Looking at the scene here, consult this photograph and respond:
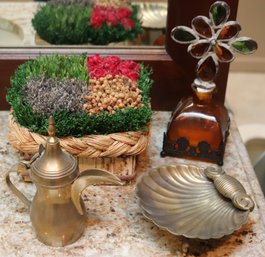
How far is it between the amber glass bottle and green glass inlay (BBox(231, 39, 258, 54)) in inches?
3.0

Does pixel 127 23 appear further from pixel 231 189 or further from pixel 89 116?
pixel 231 189

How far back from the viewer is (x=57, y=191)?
2.07 feet

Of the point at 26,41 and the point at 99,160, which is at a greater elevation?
the point at 26,41

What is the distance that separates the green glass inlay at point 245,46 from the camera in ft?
2.46

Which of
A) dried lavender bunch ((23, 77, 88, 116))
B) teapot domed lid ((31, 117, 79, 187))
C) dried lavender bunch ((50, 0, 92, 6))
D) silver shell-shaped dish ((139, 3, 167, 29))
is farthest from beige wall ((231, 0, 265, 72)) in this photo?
teapot domed lid ((31, 117, 79, 187))

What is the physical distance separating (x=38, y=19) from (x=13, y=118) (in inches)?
9.9

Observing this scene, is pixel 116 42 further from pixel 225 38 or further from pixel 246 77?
pixel 246 77

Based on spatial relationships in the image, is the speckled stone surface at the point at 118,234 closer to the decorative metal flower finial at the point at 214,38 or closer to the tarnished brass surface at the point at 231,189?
the tarnished brass surface at the point at 231,189

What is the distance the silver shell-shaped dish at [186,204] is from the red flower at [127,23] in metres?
0.31

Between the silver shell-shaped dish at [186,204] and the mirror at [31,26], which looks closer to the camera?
the silver shell-shaped dish at [186,204]

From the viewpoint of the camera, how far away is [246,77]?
1.17 m

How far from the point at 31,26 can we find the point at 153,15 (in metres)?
0.23

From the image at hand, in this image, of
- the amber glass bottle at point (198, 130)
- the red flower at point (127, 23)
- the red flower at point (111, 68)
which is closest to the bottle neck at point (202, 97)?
the amber glass bottle at point (198, 130)

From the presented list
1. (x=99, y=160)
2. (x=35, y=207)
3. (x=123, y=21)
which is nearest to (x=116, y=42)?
(x=123, y=21)
